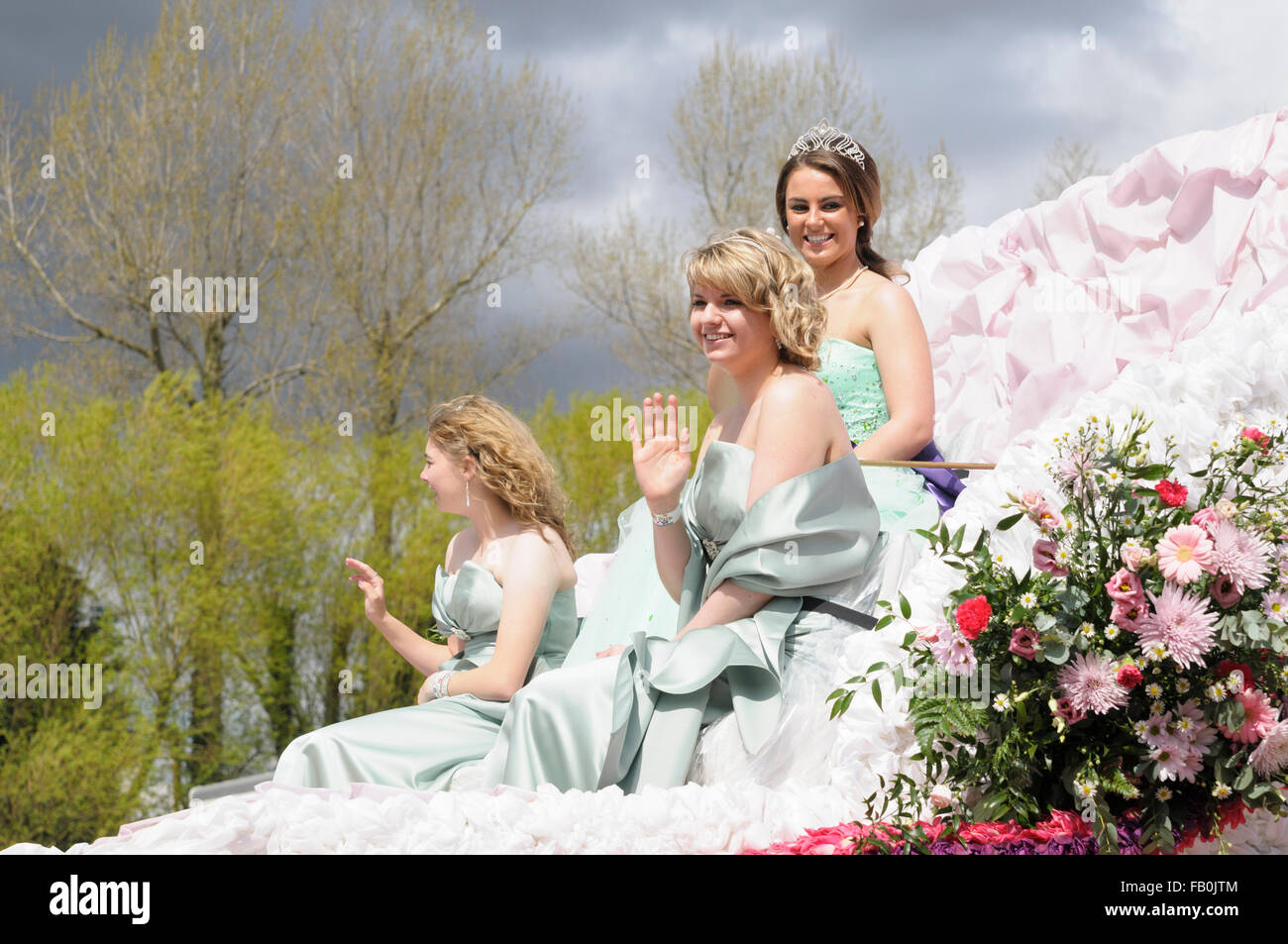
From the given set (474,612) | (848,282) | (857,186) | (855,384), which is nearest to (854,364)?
(855,384)

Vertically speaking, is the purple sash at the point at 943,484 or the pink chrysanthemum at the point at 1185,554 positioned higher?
the purple sash at the point at 943,484

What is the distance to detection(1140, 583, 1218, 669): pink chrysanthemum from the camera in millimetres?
2211

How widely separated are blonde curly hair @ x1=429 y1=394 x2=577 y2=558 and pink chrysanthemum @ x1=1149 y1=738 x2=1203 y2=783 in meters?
1.93

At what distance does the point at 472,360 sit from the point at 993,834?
9.52m

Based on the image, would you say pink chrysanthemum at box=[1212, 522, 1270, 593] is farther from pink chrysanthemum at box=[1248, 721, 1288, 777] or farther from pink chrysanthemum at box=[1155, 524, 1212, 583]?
pink chrysanthemum at box=[1248, 721, 1288, 777]

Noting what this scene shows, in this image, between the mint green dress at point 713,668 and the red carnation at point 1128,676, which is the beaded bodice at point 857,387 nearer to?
the mint green dress at point 713,668

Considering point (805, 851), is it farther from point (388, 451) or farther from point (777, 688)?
Answer: point (388, 451)

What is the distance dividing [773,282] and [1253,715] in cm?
156

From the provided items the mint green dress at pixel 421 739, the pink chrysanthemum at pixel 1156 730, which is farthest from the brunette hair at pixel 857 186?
the pink chrysanthemum at pixel 1156 730

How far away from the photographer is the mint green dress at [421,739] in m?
3.05
